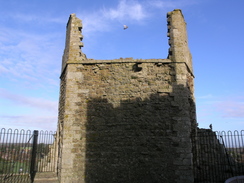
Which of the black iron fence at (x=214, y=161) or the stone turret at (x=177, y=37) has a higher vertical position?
the stone turret at (x=177, y=37)

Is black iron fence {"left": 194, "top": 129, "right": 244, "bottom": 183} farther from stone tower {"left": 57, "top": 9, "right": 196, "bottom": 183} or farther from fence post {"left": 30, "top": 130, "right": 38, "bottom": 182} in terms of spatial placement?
fence post {"left": 30, "top": 130, "right": 38, "bottom": 182}

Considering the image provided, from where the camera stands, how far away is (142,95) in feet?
24.8

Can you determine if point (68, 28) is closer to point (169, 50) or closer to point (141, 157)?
point (169, 50)

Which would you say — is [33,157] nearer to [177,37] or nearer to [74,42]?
[74,42]

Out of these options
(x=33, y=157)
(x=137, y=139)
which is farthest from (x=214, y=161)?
(x=33, y=157)

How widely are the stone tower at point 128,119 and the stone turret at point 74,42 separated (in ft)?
0.12

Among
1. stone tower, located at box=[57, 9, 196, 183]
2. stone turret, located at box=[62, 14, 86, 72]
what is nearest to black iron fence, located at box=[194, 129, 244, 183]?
stone tower, located at box=[57, 9, 196, 183]

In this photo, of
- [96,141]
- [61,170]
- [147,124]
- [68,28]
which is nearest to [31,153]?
[61,170]

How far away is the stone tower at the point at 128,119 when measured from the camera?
6.96m

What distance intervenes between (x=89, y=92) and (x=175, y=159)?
12.0 feet

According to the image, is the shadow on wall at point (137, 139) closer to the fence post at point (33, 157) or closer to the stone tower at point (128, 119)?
the stone tower at point (128, 119)

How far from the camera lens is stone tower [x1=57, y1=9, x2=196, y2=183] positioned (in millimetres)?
6957

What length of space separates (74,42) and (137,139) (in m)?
4.29

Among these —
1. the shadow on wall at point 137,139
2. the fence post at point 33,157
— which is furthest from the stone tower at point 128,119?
the fence post at point 33,157
